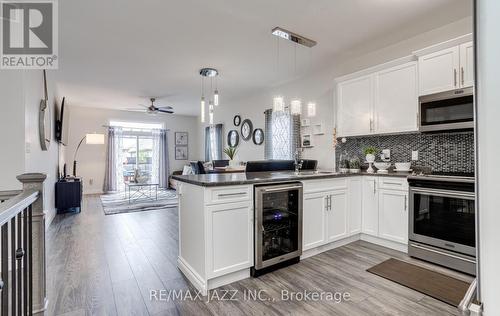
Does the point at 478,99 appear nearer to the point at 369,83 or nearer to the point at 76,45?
the point at 369,83

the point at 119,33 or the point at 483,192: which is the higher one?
the point at 119,33

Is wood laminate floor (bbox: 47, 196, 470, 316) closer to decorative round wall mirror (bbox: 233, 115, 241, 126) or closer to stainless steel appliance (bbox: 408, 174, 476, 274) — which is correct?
stainless steel appliance (bbox: 408, 174, 476, 274)

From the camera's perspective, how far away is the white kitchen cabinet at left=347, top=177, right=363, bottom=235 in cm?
326

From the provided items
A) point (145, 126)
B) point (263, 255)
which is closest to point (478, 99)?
point (263, 255)

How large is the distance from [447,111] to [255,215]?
246cm

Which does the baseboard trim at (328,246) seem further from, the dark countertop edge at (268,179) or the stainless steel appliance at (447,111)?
the stainless steel appliance at (447,111)

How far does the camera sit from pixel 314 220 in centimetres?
283

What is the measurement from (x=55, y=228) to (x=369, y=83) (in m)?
5.31

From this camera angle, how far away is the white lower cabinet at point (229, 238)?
212cm

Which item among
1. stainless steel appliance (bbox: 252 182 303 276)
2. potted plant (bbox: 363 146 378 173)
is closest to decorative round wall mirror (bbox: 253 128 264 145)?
potted plant (bbox: 363 146 378 173)

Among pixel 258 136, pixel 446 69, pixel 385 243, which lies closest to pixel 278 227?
pixel 385 243

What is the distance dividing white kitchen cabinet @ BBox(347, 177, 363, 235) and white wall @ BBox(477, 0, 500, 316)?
2.97 metres

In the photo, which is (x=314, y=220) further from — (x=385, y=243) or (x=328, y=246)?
(x=385, y=243)

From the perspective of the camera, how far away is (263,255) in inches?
96.8
